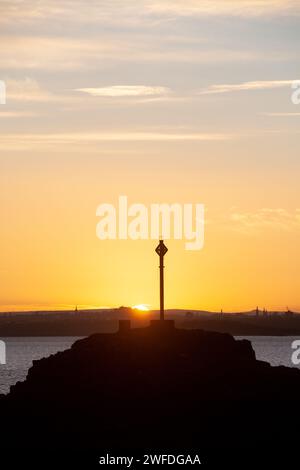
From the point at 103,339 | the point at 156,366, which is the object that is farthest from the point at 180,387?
the point at 103,339

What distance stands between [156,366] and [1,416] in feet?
22.8

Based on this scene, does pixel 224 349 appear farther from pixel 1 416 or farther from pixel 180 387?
pixel 1 416

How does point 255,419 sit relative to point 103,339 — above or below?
below

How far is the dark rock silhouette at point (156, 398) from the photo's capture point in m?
50.6

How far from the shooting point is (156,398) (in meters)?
51.9

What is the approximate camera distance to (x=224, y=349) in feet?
188

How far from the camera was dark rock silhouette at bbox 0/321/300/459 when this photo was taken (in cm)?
5059

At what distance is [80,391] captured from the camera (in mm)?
53188

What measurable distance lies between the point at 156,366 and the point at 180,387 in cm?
171

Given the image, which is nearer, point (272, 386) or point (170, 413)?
point (170, 413)

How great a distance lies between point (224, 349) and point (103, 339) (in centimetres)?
544
